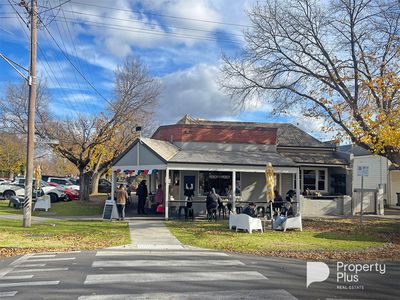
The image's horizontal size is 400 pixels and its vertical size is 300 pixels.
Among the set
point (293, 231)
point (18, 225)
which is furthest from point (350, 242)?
point (18, 225)

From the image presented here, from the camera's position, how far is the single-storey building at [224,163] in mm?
22703

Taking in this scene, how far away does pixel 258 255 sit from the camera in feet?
41.0

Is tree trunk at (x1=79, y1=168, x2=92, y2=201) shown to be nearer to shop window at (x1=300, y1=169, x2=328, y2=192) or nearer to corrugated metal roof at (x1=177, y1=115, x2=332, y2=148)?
corrugated metal roof at (x1=177, y1=115, x2=332, y2=148)

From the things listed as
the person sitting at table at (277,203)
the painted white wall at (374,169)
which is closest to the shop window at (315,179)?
the painted white wall at (374,169)

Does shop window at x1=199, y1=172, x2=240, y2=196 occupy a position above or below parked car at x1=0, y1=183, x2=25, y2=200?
above

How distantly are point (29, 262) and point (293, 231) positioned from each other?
10.7m

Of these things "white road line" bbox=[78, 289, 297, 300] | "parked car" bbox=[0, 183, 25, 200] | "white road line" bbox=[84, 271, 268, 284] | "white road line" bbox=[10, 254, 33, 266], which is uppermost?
"parked car" bbox=[0, 183, 25, 200]

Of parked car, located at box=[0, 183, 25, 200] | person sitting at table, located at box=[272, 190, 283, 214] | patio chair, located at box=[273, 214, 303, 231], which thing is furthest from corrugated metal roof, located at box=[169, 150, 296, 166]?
parked car, located at box=[0, 183, 25, 200]

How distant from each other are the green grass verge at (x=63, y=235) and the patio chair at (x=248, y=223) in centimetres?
438

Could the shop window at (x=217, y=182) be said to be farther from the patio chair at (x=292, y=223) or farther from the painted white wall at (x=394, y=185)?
the painted white wall at (x=394, y=185)

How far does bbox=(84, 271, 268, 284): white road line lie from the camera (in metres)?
8.49

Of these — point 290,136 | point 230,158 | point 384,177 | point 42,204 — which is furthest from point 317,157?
point 42,204

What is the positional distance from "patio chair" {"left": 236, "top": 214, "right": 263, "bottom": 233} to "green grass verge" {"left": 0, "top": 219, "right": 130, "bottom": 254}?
438 centimetres

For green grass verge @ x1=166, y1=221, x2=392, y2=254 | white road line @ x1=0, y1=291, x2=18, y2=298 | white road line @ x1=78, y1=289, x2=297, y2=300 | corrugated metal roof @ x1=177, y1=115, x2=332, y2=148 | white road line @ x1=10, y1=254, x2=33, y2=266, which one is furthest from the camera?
corrugated metal roof @ x1=177, y1=115, x2=332, y2=148
